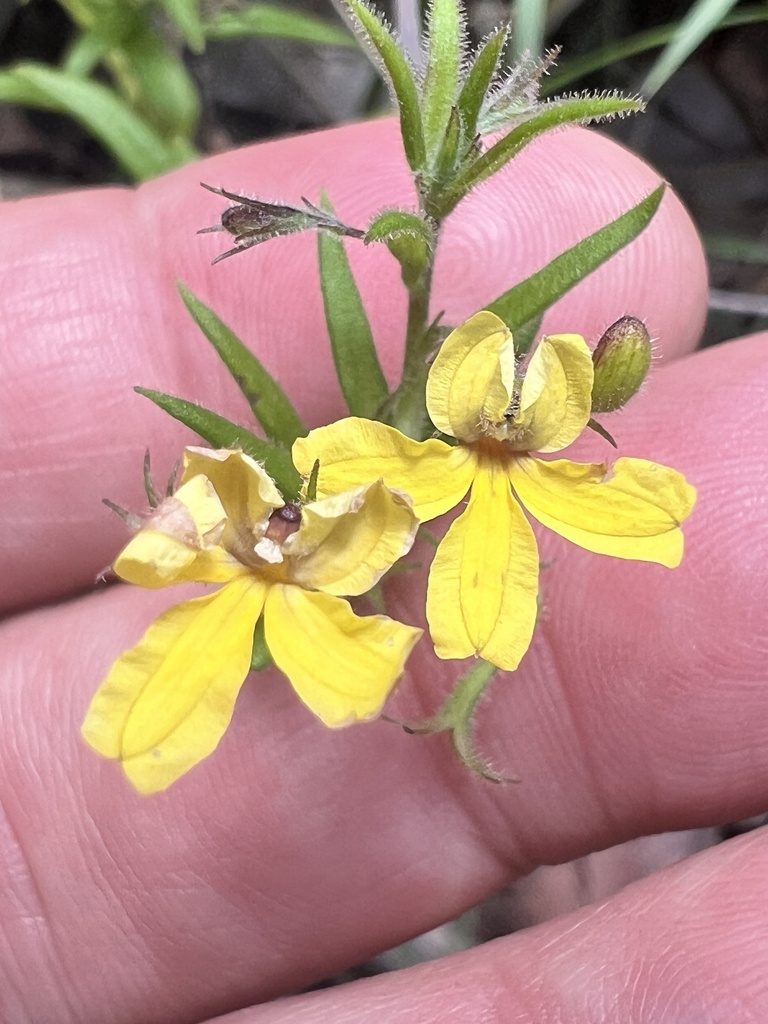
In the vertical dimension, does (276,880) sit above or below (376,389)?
below

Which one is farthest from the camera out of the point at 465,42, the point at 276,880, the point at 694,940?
the point at 276,880

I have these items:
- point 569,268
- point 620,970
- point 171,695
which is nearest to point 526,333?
point 569,268

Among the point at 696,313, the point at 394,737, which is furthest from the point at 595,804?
the point at 696,313

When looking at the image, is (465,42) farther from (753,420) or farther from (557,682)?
(557,682)

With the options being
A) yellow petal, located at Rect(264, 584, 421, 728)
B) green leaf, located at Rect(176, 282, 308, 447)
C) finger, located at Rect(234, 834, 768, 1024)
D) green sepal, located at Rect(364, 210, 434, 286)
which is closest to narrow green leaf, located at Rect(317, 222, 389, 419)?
green leaf, located at Rect(176, 282, 308, 447)

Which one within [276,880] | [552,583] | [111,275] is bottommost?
[276,880]

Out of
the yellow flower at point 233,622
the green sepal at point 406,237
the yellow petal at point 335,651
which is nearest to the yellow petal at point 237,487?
the yellow flower at point 233,622
